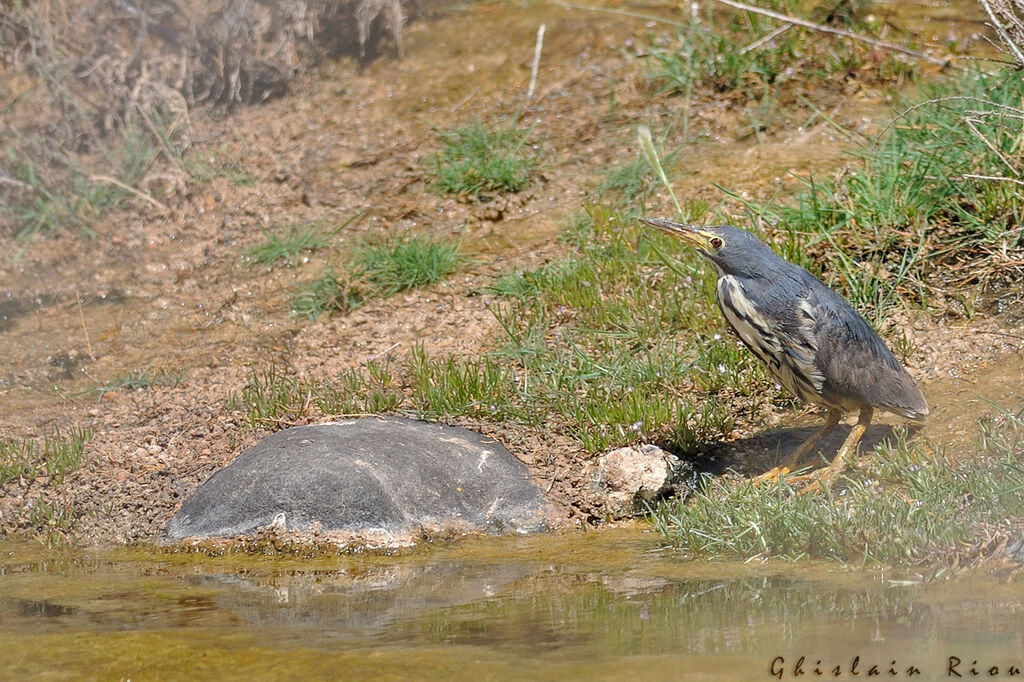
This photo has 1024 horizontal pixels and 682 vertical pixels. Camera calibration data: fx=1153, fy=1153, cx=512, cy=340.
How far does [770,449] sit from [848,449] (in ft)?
1.70

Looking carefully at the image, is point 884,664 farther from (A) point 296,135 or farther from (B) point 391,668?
(A) point 296,135

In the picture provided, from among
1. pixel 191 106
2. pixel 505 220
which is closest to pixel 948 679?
pixel 505 220

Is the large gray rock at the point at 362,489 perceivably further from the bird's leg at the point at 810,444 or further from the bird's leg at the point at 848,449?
the bird's leg at the point at 848,449

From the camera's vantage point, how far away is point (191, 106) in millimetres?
8906

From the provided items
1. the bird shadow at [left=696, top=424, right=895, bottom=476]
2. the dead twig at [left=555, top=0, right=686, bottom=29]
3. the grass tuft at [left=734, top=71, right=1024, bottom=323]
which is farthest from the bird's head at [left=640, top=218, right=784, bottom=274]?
the dead twig at [left=555, top=0, right=686, bottom=29]

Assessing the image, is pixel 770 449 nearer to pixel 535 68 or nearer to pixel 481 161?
pixel 481 161

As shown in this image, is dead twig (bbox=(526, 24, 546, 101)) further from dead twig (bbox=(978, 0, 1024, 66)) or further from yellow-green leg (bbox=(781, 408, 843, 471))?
yellow-green leg (bbox=(781, 408, 843, 471))

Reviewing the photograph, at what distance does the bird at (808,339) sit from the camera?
16.1 ft

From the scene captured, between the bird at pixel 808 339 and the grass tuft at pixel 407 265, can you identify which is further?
the grass tuft at pixel 407 265

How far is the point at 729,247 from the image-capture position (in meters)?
5.11

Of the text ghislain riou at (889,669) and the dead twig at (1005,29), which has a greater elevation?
the dead twig at (1005,29)

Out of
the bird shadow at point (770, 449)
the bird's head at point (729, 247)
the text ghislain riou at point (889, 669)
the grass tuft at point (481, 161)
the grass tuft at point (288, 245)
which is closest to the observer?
the text ghislain riou at point (889, 669)

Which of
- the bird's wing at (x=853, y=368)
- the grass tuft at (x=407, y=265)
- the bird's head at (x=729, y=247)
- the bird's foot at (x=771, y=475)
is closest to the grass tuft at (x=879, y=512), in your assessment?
the bird's foot at (x=771, y=475)

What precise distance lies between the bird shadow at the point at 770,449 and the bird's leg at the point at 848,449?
0.57 ft
